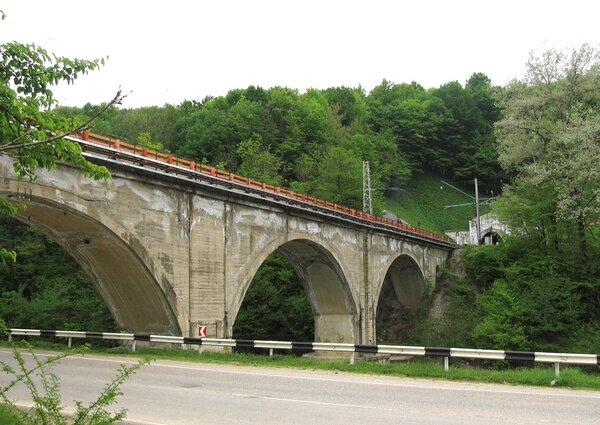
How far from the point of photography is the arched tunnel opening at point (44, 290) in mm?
37469

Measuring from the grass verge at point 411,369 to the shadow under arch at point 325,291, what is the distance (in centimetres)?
1443

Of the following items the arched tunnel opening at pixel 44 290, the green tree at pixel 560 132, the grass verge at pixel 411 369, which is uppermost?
the green tree at pixel 560 132

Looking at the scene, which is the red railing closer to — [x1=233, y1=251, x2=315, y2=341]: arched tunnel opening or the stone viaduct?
the stone viaduct

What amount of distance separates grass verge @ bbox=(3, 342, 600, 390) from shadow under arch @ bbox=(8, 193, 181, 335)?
5.24 feet

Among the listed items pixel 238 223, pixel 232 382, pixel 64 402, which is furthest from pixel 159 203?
pixel 64 402

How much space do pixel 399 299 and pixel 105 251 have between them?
34017 millimetres

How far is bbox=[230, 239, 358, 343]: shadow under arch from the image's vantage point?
33344 millimetres

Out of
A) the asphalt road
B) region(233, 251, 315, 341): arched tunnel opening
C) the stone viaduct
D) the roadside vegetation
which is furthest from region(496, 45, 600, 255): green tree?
the asphalt road

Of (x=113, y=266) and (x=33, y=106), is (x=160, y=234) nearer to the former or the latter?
(x=113, y=266)

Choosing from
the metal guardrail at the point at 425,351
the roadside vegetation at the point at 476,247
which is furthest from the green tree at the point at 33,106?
the roadside vegetation at the point at 476,247

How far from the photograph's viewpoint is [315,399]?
9898 millimetres

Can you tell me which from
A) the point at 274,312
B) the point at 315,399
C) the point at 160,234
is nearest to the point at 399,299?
the point at 274,312

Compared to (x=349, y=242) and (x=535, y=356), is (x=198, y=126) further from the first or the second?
(x=535, y=356)

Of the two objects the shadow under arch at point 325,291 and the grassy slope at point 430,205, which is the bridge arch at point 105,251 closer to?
the shadow under arch at point 325,291
